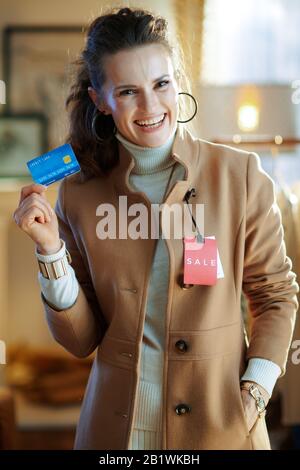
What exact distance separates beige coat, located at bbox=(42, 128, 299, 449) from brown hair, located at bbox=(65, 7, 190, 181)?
0.17ft

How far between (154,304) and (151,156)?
28cm

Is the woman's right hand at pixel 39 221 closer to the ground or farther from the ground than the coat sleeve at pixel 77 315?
farther from the ground

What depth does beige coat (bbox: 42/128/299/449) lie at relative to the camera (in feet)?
4.49

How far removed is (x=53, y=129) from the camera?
4.18m

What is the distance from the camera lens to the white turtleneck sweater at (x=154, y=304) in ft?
4.54

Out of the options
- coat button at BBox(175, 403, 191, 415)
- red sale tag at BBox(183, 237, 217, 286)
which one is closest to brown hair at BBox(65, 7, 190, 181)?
red sale tag at BBox(183, 237, 217, 286)

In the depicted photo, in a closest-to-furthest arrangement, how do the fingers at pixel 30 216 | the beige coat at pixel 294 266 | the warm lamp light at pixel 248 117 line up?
1. the fingers at pixel 30 216
2. the beige coat at pixel 294 266
3. the warm lamp light at pixel 248 117

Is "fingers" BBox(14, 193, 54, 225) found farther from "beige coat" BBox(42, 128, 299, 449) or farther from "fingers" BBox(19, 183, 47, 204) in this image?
"beige coat" BBox(42, 128, 299, 449)

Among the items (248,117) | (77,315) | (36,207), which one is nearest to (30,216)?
(36,207)

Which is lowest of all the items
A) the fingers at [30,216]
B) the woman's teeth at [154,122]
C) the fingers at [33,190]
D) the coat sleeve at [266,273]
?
the coat sleeve at [266,273]

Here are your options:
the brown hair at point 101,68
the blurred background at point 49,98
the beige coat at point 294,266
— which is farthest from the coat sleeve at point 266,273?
the blurred background at point 49,98

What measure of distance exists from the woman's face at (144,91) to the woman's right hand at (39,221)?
20 cm

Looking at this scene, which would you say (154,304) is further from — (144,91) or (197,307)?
(144,91)

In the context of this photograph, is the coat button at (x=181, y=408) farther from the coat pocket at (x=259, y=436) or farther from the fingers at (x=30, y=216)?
the fingers at (x=30, y=216)
